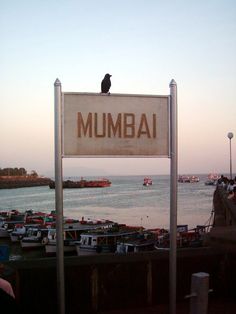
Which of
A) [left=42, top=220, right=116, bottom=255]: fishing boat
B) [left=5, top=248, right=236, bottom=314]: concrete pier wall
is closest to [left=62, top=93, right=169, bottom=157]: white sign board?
[left=5, top=248, right=236, bottom=314]: concrete pier wall

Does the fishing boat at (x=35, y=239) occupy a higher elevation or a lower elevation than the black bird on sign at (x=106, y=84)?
lower

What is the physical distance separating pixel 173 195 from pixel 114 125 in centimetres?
83

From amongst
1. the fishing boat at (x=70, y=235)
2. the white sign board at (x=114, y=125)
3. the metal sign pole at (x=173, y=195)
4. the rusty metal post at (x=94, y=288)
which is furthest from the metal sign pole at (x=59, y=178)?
the fishing boat at (x=70, y=235)

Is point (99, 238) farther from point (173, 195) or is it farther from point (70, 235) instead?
point (173, 195)

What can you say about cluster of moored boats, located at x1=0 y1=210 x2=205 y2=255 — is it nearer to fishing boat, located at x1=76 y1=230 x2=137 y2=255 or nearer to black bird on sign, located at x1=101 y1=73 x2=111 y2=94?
fishing boat, located at x1=76 y1=230 x2=137 y2=255

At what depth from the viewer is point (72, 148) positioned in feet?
12.4

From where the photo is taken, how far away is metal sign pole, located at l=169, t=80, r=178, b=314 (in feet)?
12.8

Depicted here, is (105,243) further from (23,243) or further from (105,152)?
(105,152)

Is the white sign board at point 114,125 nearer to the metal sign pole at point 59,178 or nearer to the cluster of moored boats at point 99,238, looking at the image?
the metal sign pole at point 59,178

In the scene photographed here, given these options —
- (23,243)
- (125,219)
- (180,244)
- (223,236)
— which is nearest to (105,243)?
(180,244)

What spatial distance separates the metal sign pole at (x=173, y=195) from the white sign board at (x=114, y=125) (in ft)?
0.18

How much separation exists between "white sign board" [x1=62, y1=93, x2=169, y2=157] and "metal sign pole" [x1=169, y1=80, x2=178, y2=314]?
6cm

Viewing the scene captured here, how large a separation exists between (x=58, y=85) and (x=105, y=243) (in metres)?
28.9

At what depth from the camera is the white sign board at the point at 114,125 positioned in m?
3.79
